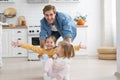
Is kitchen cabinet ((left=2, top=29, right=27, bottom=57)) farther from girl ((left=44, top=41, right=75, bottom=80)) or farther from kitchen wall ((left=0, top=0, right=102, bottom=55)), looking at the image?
girl ((left=44, top=41, right=75, bottom=80))

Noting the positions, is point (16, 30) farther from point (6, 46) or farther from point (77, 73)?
point (77, 73)

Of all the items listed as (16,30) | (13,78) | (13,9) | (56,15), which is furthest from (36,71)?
(13,9)

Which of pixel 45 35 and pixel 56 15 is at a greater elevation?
pixel 56 15

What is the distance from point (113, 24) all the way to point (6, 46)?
2780 millimetres

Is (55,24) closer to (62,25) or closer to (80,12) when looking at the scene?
(62,25)

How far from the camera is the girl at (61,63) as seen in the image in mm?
3037

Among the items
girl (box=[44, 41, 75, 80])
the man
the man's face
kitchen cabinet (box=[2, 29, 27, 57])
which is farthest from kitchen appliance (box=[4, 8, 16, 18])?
girl (box=[44, 41, 75, 80])

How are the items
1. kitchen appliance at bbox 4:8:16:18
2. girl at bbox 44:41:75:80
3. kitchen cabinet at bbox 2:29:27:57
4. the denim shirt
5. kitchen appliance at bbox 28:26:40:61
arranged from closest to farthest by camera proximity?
girl at bbox 44:41:75:80 < the denim shirt < kitchen appliance at bbox 28:26:40:61 < kitchen cabinet at bbox 2:29:27:57 < kitchen appliance at bbox 4:8:16:18

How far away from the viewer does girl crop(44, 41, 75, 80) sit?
3037 millimetres

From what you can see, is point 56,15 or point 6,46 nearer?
point 56,15

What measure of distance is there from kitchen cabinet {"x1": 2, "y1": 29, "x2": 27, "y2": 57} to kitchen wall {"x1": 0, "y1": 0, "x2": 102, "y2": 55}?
24.1 inches

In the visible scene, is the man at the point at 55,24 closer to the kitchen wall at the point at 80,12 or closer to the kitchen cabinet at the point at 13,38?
the kitchen cabinet at the point at 13,38

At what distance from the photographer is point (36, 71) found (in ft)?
15.8

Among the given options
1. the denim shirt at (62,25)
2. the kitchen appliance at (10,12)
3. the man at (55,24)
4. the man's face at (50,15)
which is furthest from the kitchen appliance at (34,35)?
the man's face at (50,15)
